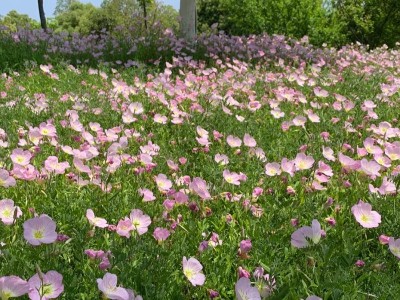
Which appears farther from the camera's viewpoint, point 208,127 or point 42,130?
point 208,127

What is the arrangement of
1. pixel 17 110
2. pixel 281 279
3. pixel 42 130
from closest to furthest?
pixel 281 279 < pixel 42 130 < pixel 17 110

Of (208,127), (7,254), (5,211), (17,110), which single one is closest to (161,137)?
(208,127)

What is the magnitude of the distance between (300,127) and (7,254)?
3.01 m

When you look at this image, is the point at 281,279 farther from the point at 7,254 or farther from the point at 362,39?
the point at 362,39

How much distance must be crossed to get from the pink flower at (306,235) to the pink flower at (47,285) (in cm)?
84

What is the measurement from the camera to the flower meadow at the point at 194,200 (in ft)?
6.41

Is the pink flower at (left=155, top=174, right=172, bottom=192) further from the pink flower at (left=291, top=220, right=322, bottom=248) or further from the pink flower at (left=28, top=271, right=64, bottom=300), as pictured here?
the pink flower at (left=28, top=271, right=64, bottom=300)

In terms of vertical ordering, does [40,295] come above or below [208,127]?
above

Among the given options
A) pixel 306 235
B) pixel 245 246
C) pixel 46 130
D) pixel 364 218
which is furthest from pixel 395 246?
pixel 46 130

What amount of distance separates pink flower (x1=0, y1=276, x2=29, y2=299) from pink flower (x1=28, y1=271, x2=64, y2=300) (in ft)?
0.12

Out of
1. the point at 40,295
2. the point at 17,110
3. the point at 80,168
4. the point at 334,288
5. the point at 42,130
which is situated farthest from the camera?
the point at 17,110

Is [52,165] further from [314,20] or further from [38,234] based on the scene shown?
[314,20]

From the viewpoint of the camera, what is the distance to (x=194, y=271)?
1.97 m

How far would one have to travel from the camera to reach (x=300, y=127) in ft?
14.4
